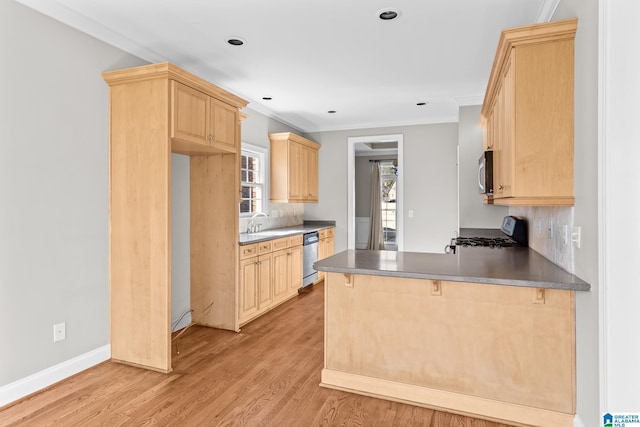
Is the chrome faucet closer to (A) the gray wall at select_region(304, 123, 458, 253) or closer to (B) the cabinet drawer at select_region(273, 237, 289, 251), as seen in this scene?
(B) the cabinet drawer at select_region(273, 237, 289, 251)

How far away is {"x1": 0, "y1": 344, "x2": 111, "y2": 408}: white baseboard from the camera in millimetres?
2301

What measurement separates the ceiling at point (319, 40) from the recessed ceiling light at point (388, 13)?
0.09ft

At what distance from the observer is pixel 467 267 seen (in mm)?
2354

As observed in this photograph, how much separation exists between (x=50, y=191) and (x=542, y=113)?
10.2 feet

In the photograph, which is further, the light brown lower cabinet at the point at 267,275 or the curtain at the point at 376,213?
the curtain at the point at 376,213

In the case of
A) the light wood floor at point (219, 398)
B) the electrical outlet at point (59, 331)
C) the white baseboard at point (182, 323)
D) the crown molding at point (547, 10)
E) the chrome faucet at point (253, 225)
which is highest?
the crown molding at point (547, 10)

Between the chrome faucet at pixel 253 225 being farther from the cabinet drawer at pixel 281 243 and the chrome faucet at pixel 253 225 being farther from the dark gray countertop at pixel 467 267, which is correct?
the dark gray countertop at pixel 467 267

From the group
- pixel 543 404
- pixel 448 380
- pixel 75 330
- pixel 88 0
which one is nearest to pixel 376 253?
pixel 448 380

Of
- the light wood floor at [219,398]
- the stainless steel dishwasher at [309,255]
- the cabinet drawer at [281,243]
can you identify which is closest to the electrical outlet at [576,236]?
the light wood floor at [219,398]

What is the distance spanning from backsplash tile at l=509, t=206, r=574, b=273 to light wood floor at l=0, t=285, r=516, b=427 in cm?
107

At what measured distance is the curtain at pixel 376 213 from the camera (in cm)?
842

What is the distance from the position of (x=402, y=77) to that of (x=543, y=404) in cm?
319
